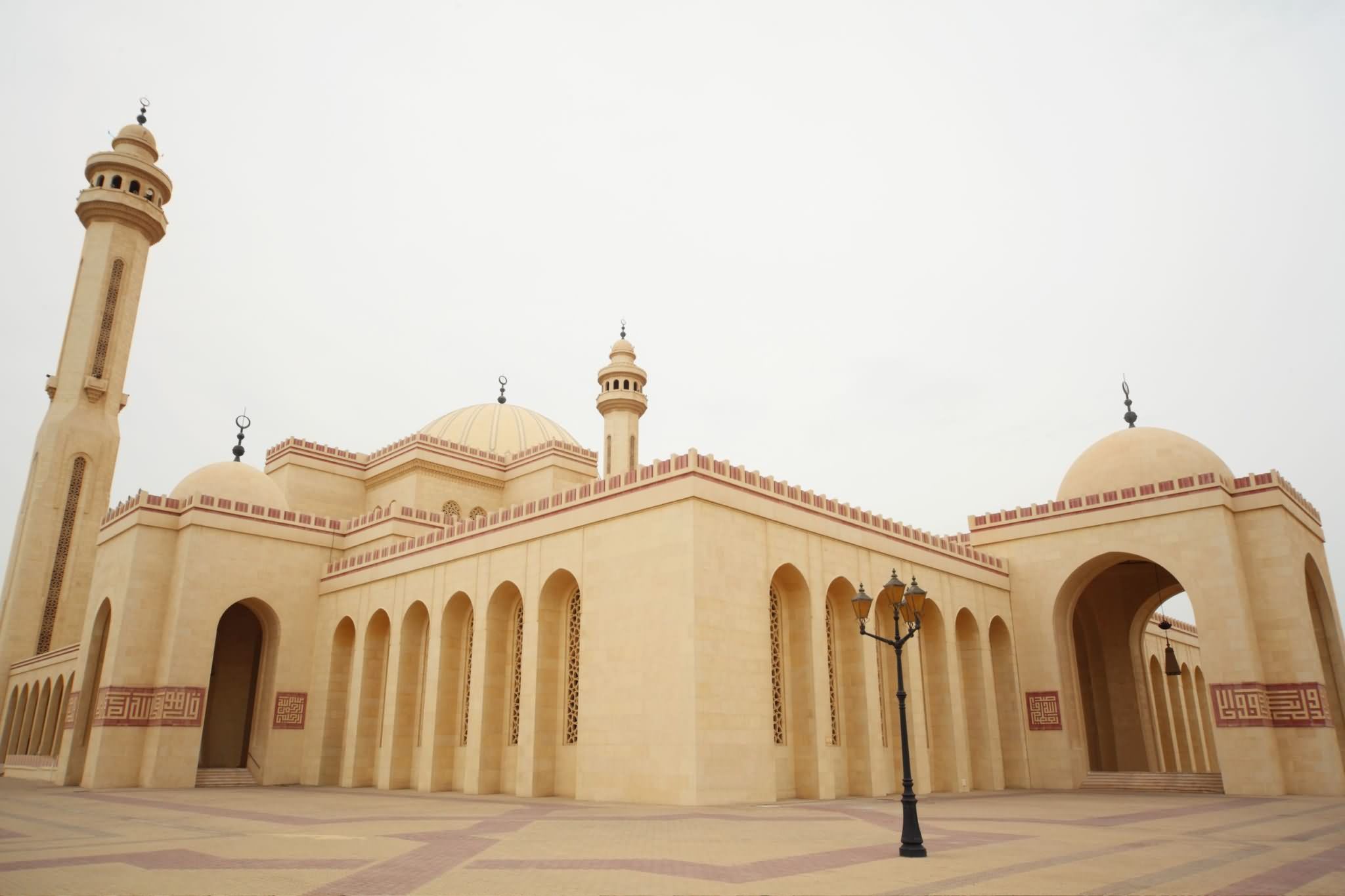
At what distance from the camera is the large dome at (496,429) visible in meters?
33.2

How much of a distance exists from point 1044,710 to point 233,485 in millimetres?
22063

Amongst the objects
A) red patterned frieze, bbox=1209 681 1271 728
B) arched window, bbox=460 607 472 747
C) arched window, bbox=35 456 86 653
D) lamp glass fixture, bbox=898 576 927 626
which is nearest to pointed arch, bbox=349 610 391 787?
arched window, bbox=460 607 472 747

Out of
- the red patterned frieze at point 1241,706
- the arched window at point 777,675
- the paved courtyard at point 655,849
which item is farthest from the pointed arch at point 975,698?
the paved courtyard at point 655,849

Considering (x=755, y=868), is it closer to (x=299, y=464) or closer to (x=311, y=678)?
(x=311, y=678)

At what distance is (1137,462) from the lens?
23.2 m

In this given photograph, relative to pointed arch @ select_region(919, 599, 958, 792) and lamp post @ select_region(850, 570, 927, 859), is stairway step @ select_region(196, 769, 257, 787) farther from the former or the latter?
lamp post @ select_region(850, 570, 927, 859)

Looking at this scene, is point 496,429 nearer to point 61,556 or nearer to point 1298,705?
point 61,556

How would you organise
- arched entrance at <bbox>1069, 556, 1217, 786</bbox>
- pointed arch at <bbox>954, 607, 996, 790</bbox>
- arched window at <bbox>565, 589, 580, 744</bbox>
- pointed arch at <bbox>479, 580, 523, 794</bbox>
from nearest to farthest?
arched window at <bbox>565, 589, 580, 744</bbox> → pointed arch at <bbox>479, 580, 523, 794</bbox> → pointed arch at <bbox>954, 607, 996, 790</bbox> → arched entrance at <bbox>1069, 556, 1217, 786</bbox>

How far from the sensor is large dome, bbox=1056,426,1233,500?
22.7 m

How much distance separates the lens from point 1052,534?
23.9 meters

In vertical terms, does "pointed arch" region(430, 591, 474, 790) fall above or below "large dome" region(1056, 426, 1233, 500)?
below

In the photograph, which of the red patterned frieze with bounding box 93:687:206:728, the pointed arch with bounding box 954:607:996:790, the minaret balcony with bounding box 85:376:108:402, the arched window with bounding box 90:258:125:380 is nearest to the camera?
the red patterned frieze with bounding box 93:687:206:728

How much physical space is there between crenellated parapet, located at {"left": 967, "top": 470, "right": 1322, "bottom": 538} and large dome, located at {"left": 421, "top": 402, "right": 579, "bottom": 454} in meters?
15.2

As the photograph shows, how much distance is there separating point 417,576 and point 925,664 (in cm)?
1273
